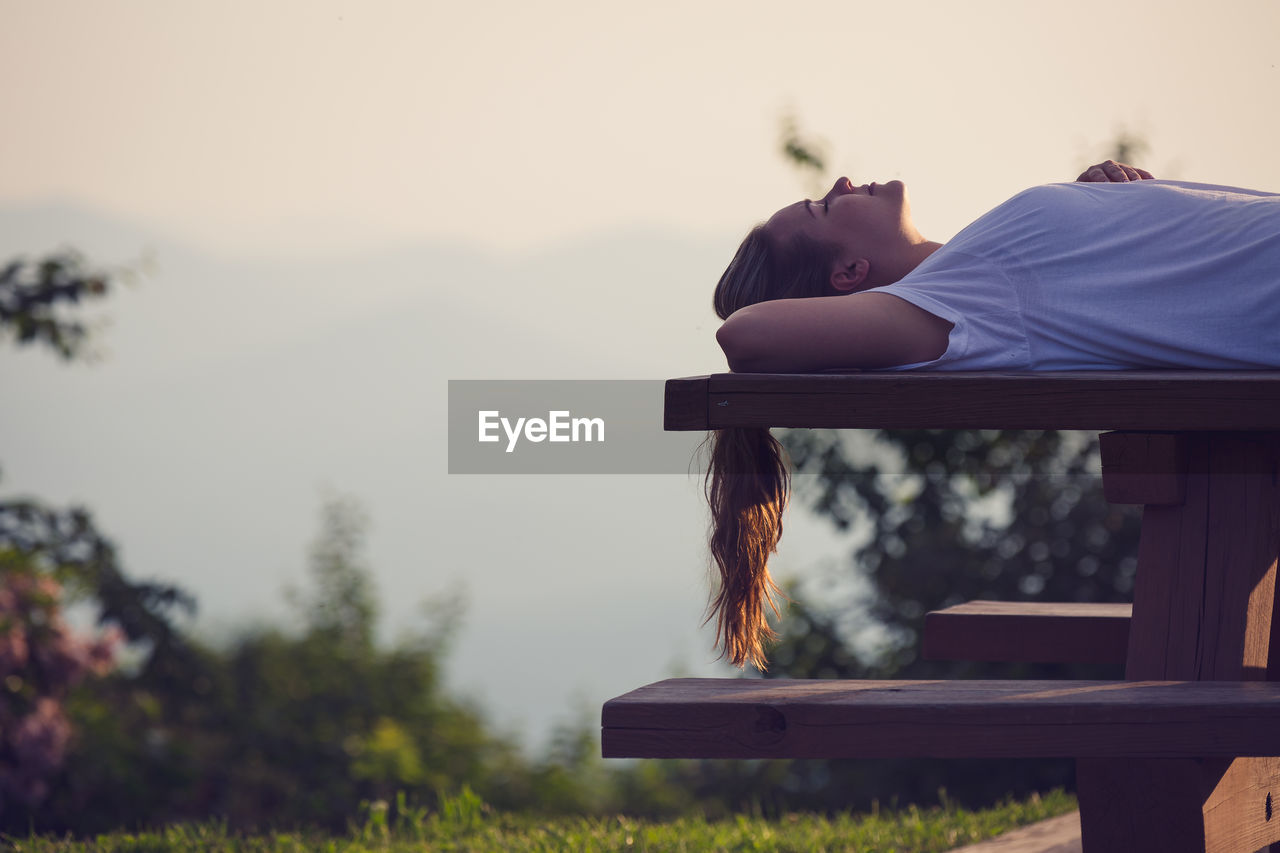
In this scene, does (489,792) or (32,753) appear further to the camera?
(489,792)

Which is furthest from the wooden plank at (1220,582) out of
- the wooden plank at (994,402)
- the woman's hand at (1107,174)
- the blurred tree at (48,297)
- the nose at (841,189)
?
the blurred tree at (48,297)

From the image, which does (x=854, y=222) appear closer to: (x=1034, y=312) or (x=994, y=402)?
(x=1034, y=312)

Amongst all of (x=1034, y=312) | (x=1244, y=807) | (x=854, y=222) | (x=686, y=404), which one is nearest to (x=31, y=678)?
(x=854, y=222)

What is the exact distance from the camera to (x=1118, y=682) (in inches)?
77.5

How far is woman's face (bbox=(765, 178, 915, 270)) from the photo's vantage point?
8.90 feet

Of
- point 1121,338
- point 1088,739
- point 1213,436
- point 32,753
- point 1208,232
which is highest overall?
point 1208,232

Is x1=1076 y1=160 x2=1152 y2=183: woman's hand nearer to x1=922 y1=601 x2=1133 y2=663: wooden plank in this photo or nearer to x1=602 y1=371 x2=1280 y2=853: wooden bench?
x1=602 y1=371 x2=1280 y2=853: wooden bench

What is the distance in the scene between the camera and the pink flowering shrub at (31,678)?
5129 millimetres

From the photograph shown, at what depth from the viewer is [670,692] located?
6.18ft

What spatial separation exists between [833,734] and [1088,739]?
370 millimetres

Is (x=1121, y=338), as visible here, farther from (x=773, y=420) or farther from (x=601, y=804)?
(x=601, y=804)

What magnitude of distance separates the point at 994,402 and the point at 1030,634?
1362 millimetres

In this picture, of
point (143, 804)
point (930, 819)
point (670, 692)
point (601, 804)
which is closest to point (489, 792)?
point (601, 804)

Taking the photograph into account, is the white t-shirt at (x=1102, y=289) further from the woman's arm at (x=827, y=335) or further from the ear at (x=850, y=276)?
the ear at (x=850, y=276)
